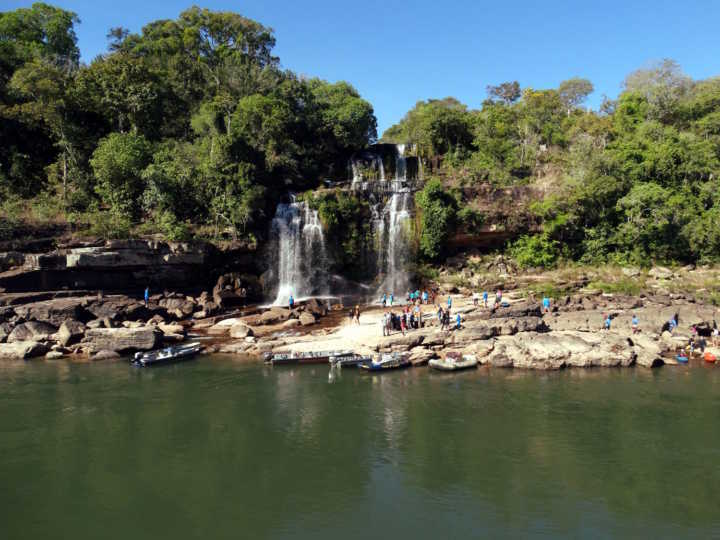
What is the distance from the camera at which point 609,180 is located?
1512 inches

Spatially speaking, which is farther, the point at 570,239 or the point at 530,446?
the point at 570,239

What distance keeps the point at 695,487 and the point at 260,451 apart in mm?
13452

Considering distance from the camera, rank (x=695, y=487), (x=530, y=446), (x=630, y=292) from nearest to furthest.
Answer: (x=695, y=487) → (x=530, y=446) → (x=630, y=292)

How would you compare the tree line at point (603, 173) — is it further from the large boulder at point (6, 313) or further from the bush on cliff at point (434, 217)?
the large boulder at point (6, 313)

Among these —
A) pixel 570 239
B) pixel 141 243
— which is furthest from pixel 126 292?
pixel 570 239

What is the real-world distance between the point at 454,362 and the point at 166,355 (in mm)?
Result: 15431

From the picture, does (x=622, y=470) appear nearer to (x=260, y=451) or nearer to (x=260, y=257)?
(x=260, y=451)

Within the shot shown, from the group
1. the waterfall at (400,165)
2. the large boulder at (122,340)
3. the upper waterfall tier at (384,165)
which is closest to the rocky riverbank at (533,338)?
the large boulder at (122,340)

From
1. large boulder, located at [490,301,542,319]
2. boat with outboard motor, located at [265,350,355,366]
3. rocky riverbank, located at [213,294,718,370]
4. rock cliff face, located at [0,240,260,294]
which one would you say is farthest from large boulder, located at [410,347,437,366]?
rock cliff face, located at [0,240,260,294]

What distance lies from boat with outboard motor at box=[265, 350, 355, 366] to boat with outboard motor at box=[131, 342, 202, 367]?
453 centimetres

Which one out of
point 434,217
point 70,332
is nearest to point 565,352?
point 434,217

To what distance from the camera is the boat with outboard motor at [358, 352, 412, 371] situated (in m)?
23.9

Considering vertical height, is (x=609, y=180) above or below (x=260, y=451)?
above

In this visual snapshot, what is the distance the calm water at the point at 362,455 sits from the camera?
40.2 ft
